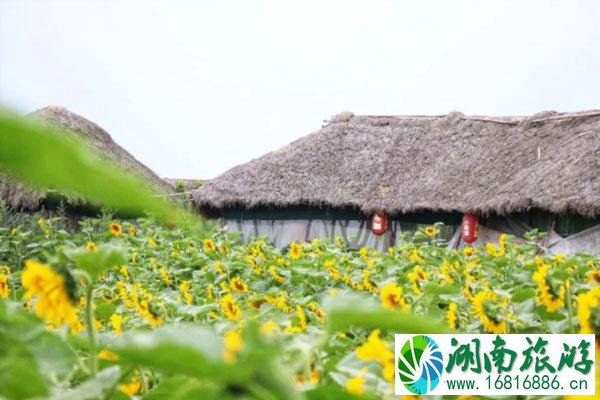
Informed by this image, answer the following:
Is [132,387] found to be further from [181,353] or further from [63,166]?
[63,166]

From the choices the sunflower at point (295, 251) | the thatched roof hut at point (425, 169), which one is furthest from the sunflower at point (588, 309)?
the thatched roof hut at point (425, 169)

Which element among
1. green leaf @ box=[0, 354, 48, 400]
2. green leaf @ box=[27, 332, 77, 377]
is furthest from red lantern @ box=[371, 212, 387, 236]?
green leaf @ box=[0, 354, 48, 400]

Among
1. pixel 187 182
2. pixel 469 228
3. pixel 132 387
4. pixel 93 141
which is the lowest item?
pixel 132 387

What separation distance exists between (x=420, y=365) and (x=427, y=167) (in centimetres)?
1281

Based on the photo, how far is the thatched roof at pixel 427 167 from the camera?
36.4 feet

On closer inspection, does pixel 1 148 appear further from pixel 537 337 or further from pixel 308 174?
pixel 308 174

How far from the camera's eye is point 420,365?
750 mm

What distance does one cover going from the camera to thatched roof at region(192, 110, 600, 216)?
11.1 meters

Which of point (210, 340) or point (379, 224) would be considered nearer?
point (210, 340)

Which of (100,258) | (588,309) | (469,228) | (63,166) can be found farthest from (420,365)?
(469,228)

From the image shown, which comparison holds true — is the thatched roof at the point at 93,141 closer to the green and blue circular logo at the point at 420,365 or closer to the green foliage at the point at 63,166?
the green and blue circular logo at the point at 420,365

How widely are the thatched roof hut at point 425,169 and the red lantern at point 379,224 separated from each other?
135 millimetres

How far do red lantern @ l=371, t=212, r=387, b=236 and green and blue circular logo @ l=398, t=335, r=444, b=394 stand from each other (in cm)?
1155

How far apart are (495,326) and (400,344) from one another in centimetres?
31
